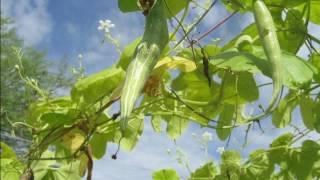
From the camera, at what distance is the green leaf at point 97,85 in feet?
3.10

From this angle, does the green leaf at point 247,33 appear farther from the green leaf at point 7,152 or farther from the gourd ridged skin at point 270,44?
the green leaf at point 7,152

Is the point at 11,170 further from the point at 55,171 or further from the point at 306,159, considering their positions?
the point at 306,159

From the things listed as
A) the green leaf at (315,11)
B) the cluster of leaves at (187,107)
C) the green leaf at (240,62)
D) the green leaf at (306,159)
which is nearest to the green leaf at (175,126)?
the cluster of leaves at (187,107)

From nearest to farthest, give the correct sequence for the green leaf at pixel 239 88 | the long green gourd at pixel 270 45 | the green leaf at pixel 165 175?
the long green gourd at pixel 270 45
the green leaf at pixel 239 88
the green leaf at pixel 165 175

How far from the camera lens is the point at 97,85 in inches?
37.5

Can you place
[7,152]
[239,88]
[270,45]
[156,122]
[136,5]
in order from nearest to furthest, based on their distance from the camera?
[270,45] < [136,5] < [239,88] < [156,122] < [7,152]

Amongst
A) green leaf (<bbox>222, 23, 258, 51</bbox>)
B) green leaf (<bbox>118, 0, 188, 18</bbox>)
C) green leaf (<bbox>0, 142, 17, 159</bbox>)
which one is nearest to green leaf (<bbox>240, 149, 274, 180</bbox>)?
green leaf (<bbox>222, 23, 258, 51</bbox>)

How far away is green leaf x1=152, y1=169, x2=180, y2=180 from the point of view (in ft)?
4.00

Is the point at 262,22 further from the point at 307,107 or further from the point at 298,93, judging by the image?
the point at 307,107

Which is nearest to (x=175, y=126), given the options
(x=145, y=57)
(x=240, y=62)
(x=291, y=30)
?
(x=291, y=30)

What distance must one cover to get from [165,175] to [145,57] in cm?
75

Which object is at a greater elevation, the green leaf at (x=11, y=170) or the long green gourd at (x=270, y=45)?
the long green gourd at (x=270, y=45)

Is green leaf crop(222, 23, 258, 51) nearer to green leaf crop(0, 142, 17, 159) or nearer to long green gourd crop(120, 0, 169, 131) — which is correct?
long green gourd crop(120, 0, 169, 131)

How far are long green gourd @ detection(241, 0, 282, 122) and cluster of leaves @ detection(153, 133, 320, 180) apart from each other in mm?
553
